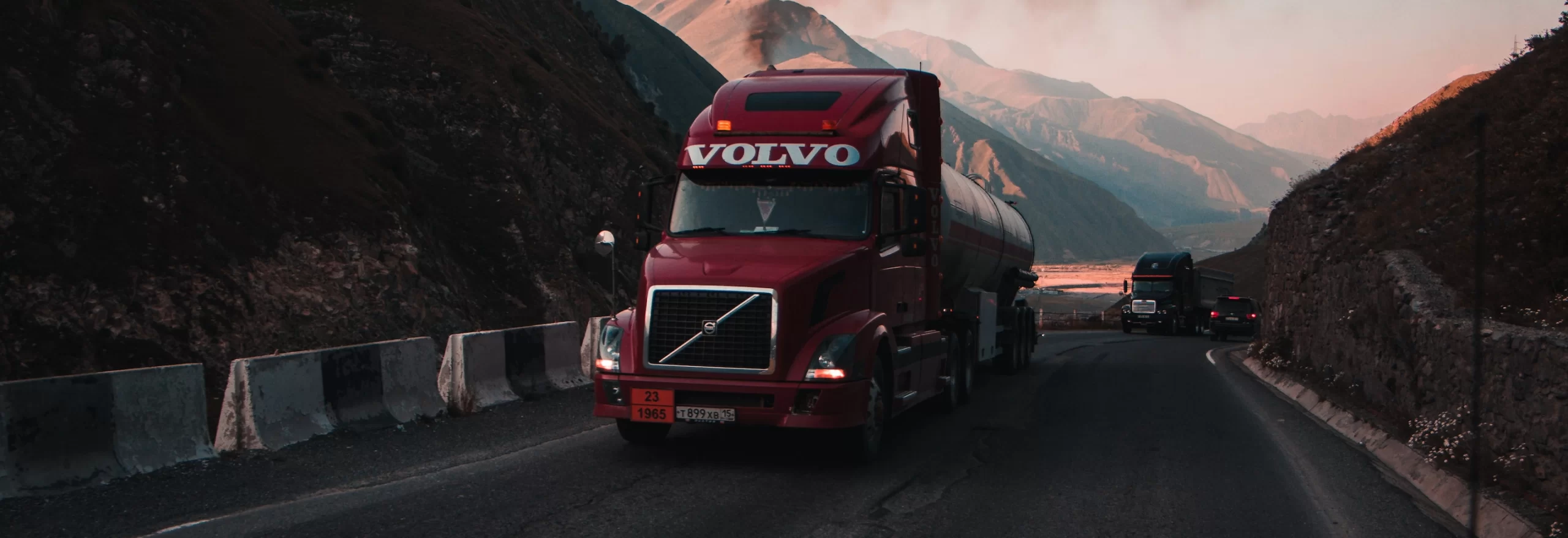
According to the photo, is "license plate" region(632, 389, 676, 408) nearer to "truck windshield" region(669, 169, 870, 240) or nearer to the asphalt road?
the asphalt road

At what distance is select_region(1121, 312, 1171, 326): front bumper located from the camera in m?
49.4

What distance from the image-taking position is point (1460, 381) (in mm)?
10562

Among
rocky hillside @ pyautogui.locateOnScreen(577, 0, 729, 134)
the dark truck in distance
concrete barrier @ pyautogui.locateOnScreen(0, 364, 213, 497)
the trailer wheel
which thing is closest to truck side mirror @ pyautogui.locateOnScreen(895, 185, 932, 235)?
the trailer wheel

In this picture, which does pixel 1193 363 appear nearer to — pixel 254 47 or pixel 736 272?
pixel 736 272

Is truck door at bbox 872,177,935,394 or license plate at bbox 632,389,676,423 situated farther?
truck door at bbox 872,177,935,394

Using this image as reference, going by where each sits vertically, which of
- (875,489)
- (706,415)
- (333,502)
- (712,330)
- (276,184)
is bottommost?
(875,489)

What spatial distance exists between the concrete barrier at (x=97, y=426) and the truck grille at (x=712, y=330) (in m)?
3.87

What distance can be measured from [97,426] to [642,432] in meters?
4.50

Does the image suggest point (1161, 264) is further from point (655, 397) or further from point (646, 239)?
point (655, 397)

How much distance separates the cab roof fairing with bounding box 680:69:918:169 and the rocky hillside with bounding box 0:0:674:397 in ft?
50.9

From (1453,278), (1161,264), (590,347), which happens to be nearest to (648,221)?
(590,347)

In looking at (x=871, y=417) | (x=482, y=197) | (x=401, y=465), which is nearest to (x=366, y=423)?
(x=401, y=465)

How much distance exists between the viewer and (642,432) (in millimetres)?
10914

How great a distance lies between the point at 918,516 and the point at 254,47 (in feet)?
101
